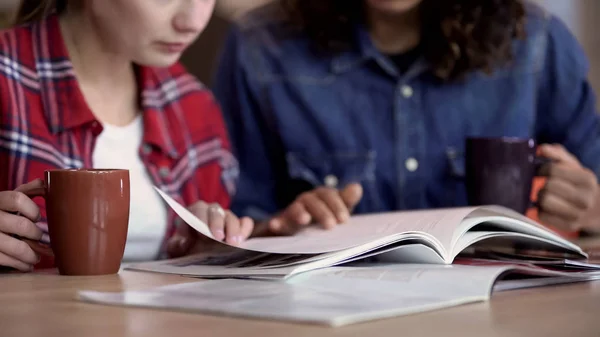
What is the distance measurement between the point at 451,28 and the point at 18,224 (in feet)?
3.25

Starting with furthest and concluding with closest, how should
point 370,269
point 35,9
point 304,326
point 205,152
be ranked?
point 205,152, point 35,9, point 370,269, point 304,326

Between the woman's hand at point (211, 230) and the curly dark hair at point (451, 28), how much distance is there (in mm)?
656

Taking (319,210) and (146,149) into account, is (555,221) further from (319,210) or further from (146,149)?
(146,149)

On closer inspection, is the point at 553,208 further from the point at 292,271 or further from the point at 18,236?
the point at 18,236

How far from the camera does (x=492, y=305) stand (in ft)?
2.13

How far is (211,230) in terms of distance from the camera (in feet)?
3.37

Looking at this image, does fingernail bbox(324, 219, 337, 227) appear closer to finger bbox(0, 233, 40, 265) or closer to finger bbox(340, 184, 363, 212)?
finger bbox(340, 184, 363, 212)

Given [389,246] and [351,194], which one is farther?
[351,194]

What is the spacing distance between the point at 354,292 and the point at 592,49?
2151 millimetres

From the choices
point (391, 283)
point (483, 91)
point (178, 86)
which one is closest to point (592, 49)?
point (483, 91)

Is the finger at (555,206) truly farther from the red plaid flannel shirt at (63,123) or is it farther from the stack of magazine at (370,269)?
the red plaid flannel shirt at (63,123)

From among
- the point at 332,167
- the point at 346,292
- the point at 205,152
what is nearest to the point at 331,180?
the point at 332,167

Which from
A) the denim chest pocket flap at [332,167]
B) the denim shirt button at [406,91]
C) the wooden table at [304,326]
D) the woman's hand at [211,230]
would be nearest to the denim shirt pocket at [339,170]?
the denim chest pocket flap at [332,167]

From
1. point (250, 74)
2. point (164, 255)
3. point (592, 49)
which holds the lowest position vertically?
point (592, 49)
